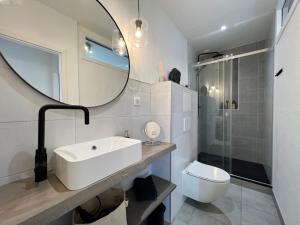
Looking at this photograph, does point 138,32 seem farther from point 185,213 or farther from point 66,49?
point 185,213

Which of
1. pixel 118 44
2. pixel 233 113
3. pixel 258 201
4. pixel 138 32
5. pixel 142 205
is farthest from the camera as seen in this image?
pixel 233 113

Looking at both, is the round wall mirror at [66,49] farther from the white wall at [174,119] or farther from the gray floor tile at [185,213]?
the gray floor tile at [185,213]

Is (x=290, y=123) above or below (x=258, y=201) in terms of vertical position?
above

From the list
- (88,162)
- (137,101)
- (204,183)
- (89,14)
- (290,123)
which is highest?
(89,14)

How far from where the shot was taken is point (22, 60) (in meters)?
0.68

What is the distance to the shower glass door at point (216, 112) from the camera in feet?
8.13

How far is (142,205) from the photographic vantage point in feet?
3.48

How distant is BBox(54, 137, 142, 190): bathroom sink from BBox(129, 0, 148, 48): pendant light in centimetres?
98

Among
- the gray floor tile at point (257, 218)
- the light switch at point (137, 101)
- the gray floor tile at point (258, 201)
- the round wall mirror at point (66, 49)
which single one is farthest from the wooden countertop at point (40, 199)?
the gray floor tile at point (258, 201)

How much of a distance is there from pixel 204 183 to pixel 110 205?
99 centimetres

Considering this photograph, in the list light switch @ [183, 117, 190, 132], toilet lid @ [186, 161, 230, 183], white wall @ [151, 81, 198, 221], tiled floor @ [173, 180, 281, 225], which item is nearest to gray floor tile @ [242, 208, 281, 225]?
tiled floor @ [173, 180, 281, 225]

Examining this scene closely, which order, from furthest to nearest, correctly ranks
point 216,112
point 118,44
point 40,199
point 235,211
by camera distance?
1. point 216,112
2. point 235,211
3. point 118,44
4. point 40,199

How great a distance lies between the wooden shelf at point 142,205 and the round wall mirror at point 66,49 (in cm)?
81

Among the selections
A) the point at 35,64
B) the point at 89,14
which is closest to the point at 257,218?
the point at 35,64
